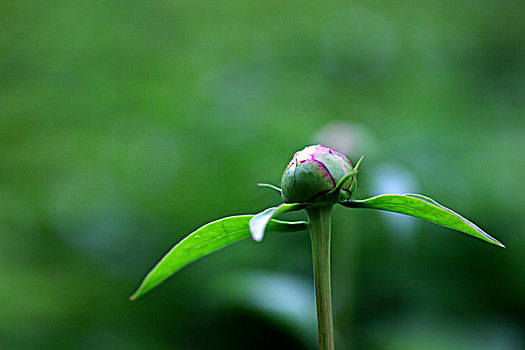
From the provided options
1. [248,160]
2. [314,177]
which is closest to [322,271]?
[314,177]

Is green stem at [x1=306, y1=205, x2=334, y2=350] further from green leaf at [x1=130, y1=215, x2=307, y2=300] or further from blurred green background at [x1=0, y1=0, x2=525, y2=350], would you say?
blurred green background at [x1=0, y1=0, x2=525, y2=350]

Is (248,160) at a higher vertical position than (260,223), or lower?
higher

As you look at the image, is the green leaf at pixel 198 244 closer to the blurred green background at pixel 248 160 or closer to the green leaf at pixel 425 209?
the green leaf at pixel 425 209

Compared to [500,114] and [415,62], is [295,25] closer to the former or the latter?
[415,62]

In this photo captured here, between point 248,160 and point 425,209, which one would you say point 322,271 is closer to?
point 425,209

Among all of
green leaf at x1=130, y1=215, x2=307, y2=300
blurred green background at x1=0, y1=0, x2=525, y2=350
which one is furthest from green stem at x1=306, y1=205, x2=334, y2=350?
blurred green background at x1=0, y1=0, x2=525, y2=350

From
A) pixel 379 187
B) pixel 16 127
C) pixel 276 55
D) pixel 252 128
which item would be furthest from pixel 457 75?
pixel 16 127

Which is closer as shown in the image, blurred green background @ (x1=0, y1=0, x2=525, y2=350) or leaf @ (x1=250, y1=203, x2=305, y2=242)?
leaf @ (x1=250, y1=203, x2=305, y2=242)
